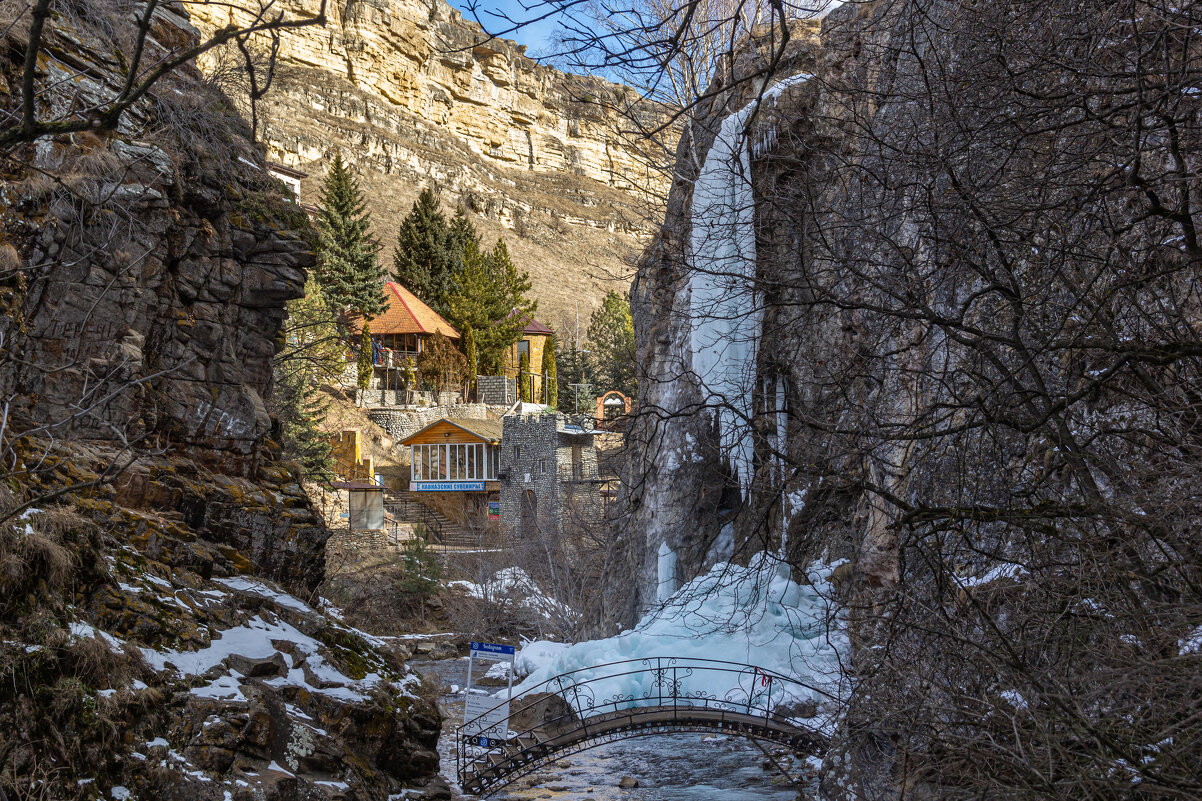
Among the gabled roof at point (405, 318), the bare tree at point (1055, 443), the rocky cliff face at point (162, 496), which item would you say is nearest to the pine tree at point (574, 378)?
the gabled roof at point (405, 318)

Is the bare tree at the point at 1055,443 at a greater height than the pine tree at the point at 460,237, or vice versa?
the pine tree at the point at 460,237

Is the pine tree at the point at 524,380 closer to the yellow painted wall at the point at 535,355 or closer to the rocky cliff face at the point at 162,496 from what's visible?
the yellow painted wall at the point at 535,355

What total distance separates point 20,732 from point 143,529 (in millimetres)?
2772

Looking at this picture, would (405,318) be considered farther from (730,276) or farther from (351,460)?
(730,276)

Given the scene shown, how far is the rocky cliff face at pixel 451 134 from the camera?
6319 cm

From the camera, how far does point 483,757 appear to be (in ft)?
41.1

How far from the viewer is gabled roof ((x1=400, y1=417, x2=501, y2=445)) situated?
116ft

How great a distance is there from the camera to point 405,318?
41.7 meters

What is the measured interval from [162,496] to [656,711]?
6.50 m

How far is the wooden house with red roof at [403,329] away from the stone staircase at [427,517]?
7.73 metres

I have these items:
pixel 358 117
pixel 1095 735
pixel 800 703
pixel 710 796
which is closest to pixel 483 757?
pixel 710 796

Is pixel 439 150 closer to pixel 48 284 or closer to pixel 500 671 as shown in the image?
pixel 500 671

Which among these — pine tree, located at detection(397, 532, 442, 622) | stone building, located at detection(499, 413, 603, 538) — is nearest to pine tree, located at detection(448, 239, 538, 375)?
stone building, located at detection(499, 413, 603, 538)

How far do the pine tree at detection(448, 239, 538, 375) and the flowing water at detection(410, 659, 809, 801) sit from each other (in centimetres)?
2792
